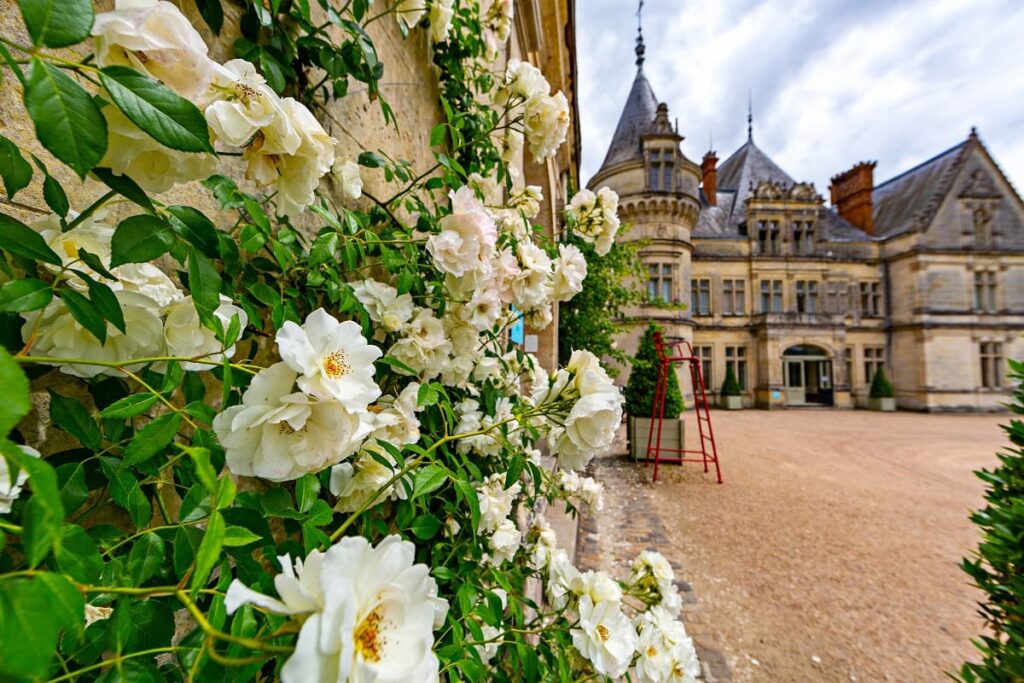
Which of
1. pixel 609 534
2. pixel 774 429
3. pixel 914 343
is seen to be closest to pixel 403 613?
pixel 609 534

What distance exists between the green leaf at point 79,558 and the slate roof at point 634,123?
18.5 metres

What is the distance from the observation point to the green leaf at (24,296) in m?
0.40

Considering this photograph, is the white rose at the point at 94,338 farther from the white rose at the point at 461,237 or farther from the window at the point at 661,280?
the window at the point at 661,280

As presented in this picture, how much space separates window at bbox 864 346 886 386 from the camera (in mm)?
19062

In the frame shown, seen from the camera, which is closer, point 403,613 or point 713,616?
point 403,613

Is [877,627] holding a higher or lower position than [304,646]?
lower

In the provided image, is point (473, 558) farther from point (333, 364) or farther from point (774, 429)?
point (774, 429)

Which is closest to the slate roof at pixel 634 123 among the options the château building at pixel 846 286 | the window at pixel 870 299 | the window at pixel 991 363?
the château building at pixel 846 286

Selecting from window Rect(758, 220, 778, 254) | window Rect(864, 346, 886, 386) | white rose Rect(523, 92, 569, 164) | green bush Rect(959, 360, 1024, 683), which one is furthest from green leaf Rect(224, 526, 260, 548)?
window Rect(864, 346, 886, 386)

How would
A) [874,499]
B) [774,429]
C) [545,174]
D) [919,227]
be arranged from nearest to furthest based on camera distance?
[545,174]
[874,499]
[774,429]
[919,227]

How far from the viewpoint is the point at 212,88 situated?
0.49m

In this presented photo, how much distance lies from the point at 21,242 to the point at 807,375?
23.3 meters

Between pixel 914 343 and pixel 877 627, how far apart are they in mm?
21721

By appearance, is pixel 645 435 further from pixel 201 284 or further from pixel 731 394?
pixel 731 394
